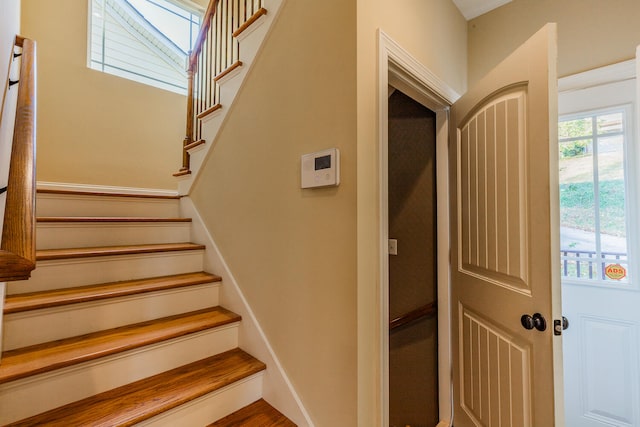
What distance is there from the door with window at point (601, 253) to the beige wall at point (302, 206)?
5.07ft

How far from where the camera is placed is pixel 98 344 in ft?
4.17

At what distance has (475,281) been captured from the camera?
1522mm

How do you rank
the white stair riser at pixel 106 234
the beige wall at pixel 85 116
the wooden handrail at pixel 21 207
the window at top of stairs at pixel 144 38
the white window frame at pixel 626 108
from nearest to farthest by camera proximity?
the wooden handrail at pixel 21 207 < the white window frame at pixel 626 108 < the white stair riser at pixel 106 234 < the beige wall at pixel 85 116 < the window at top of stairs at pixel 144 38

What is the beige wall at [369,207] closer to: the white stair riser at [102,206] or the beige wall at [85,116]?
the white stair riser at [102,206]

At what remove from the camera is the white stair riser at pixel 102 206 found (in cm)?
193

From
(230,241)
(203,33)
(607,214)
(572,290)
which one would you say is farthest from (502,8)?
(230,241)

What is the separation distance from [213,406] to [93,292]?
82 centimetres

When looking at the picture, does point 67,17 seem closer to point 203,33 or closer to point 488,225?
point 203,33

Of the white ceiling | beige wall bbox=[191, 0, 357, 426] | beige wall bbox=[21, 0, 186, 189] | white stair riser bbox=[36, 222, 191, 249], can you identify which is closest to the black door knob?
beige wall bbox=[191, 0, 357, 426]

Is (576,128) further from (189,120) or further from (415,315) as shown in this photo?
(189,120)

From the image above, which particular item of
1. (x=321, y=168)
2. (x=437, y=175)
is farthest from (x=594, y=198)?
(x=321, y=168)

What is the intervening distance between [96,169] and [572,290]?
4.14 m

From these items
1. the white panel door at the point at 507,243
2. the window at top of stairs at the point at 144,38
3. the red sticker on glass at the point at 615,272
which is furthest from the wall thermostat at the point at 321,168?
the window at top of stairs at the point at 144,38

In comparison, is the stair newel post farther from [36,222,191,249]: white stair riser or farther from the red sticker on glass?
the red sticker on glass
